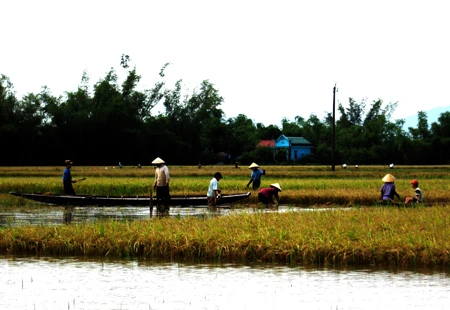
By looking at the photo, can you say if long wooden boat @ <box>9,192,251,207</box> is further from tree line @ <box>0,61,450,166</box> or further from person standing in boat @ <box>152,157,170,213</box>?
tree line @ <box>0,61,450,166</box>

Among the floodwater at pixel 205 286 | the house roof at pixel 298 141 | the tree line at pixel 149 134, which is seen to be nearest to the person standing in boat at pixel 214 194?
the floodwater at pixel 205 286

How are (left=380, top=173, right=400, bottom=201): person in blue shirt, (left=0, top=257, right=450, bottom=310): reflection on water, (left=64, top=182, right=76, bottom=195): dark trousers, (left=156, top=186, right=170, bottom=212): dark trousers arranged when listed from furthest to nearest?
(left=64, top=182, right=76, bottom=195): dark trousers < (left=156, top=186, right=170, bottom=212): dark trousers < (left=380, top=173, right=400, bottom=201): person in blue shirt < (left=0, top=257, right=450, bottom=310): reflection on water

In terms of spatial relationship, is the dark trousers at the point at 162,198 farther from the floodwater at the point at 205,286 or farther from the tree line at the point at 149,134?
the tree line at the point at 149,134

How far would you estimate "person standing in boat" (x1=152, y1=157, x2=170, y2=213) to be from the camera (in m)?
18.4

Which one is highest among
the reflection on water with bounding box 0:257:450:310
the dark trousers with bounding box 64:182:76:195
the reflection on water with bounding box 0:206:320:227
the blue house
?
the blue house

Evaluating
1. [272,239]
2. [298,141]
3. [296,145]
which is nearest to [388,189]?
[272,239]

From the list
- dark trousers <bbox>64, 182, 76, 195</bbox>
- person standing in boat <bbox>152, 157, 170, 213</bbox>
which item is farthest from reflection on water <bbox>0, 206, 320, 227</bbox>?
dark trousers <bbox>64, 182, 76, 195</bbox>

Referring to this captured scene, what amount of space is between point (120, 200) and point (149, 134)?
3890 cm

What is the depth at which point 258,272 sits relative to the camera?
1024 centimetres

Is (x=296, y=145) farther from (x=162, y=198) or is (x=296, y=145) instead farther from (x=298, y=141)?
(x=162, y=198)

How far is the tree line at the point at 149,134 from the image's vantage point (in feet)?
176

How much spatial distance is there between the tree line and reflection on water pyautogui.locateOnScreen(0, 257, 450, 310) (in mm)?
43003

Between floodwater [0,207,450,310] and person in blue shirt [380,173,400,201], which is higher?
person in blue shirt [380,173,400,201]

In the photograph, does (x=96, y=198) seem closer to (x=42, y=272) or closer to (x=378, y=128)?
(x=42, y=272)
